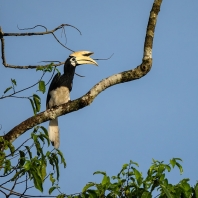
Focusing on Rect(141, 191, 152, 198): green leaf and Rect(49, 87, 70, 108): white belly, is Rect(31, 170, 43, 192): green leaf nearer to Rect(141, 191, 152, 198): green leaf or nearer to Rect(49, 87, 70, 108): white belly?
Rect(141, 191, 152, 198): green leaf

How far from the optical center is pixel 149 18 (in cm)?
480

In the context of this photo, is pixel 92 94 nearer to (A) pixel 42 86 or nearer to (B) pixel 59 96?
(A) pixel 42 86

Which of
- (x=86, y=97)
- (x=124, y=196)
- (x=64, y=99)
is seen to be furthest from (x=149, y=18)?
(x=64, y=99)

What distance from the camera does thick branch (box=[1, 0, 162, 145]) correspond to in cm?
434

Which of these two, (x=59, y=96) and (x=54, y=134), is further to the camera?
(x=54, y=134)

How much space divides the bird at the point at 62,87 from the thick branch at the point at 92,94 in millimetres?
3501

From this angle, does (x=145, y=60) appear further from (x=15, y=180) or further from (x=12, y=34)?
(x=15, y=180)

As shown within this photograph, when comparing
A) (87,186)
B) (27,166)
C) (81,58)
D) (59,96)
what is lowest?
(87,186)

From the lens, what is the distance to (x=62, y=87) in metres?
8.34

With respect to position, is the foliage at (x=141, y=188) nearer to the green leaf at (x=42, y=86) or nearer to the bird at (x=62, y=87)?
the green leaf at (x=42, y=86)

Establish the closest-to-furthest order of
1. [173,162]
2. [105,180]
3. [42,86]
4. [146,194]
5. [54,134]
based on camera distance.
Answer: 1. [146,194]
2. [105,180]
3. [173,162]
4. [42,86]
5. [54,134]

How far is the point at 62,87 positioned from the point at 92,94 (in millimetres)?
3927

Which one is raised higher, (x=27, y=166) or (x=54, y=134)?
(x=54, y=134)

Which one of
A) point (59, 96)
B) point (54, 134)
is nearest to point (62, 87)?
point (59, 96)
